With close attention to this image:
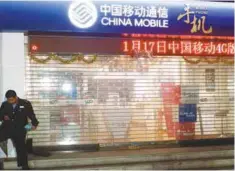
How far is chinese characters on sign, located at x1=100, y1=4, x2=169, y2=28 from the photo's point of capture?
8477 millimetres

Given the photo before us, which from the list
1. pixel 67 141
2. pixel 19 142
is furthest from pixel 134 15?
pixel 19 142

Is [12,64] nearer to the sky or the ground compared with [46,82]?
nearer to the sky

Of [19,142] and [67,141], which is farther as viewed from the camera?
[67,141]

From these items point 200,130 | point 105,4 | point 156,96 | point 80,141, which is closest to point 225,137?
point 200,130

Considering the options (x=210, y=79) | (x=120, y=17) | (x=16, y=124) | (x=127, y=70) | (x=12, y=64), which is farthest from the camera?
(x=210, y=79)

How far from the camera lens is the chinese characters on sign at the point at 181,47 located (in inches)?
347

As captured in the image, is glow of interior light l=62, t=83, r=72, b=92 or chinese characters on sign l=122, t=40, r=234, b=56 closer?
glow of interior light l=62, t=83, r=72, b=92

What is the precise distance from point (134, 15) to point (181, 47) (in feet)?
4.69

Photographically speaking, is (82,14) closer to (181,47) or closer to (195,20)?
(181,47)

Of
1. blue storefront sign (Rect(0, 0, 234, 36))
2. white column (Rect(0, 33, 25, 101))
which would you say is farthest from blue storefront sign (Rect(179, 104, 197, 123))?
white column (Rect(0, 33, 25, 101))

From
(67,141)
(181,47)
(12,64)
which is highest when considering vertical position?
(181,47)

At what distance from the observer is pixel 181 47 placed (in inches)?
356

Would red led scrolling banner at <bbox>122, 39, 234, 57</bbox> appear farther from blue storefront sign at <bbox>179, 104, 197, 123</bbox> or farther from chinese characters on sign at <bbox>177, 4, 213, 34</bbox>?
blue storefront sign at <bbox>179, 104, 197, 123</bbox>

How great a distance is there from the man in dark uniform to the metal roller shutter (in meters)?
1.07
